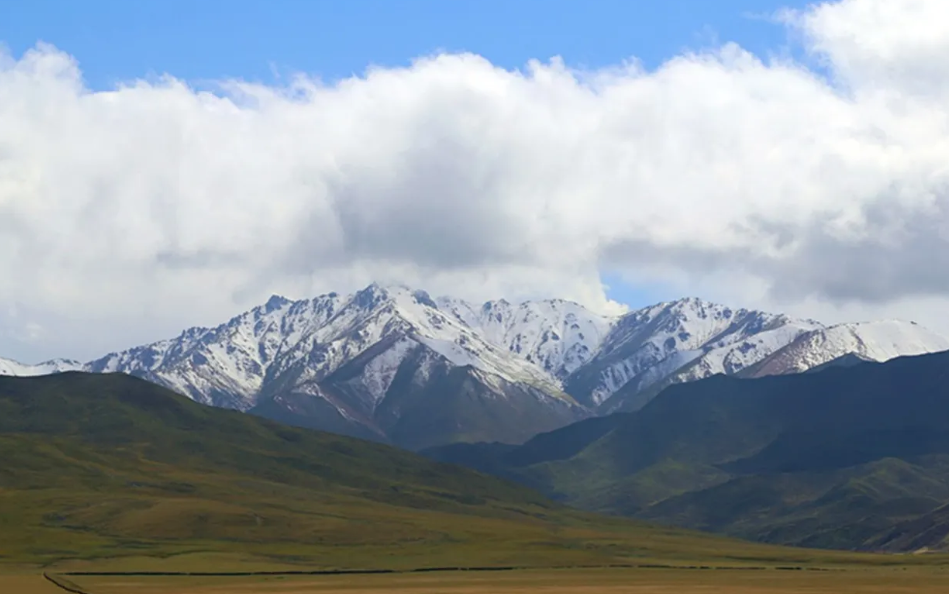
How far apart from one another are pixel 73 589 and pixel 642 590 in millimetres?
79685

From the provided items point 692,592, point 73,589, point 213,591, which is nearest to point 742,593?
point 692,592

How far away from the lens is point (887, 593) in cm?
19738

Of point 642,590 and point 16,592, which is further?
point 642,590

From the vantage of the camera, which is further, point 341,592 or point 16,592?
point 341,592

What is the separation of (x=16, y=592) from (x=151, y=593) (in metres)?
17.4

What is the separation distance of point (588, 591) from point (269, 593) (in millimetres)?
44136

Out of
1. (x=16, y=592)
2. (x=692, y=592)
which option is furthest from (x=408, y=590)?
(x=16, y=592)

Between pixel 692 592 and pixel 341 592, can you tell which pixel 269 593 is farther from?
pixel 692 592

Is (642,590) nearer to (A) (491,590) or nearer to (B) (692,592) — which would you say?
(B) (692,592)

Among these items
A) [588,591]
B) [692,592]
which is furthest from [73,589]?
[692,592]

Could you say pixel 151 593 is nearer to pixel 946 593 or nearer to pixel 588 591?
pixel 588 591

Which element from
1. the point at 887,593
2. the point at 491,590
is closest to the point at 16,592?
the point at 491,590

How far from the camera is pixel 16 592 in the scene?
18612cm

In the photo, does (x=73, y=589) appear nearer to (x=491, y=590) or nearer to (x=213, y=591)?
(x=213, y=591)
